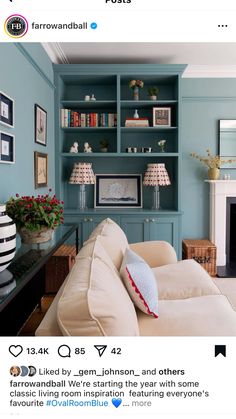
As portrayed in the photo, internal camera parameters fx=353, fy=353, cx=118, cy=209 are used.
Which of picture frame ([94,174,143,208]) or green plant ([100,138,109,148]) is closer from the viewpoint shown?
green plant ([100,138,109,148])

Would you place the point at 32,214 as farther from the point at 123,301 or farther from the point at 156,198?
the point at 156,198

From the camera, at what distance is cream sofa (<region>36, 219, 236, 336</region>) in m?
1.01

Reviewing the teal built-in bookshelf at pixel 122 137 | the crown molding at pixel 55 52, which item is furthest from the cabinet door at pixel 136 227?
the crown molding at pixel 55 52

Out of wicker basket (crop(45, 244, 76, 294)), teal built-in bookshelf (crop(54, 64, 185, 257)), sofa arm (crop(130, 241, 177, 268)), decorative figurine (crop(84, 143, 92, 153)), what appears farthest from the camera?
decorative figurine (crop(84, 143, 92, 153))

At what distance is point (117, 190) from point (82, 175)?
Answer: 545 mm

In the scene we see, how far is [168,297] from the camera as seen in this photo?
6.45ft

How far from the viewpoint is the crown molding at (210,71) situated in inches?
156

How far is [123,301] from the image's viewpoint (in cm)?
127

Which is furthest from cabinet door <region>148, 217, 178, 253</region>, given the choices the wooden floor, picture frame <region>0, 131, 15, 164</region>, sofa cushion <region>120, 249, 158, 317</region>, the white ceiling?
sofa cushion <region>120, 249, 158, 317</region>

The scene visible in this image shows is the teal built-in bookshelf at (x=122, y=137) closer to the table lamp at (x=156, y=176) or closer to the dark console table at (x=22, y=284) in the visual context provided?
the table lamp at (x=156, y=176)

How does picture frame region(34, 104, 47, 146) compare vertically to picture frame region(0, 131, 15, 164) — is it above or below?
above

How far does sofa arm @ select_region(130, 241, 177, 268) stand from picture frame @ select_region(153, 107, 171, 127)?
5.34ft

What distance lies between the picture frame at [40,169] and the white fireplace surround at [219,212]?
1.88 metres
